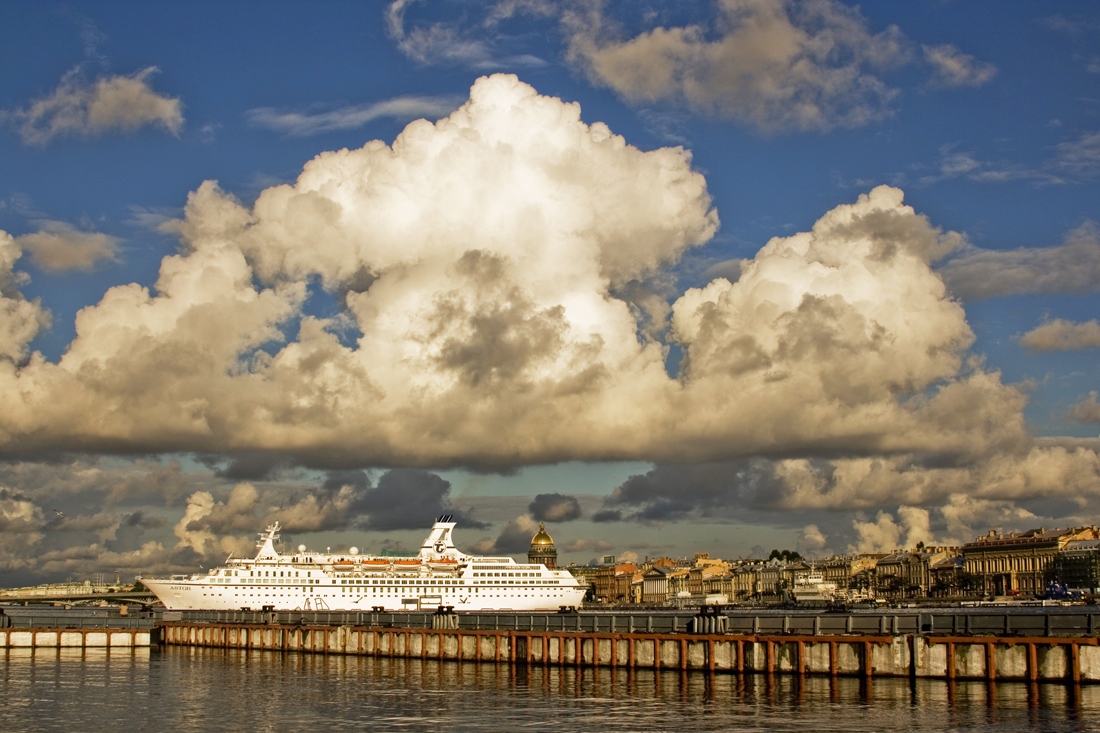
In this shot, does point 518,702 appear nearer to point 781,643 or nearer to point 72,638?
point 781,643

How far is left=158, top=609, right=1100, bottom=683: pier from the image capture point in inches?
2307

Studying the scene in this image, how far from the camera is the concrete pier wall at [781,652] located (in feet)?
190

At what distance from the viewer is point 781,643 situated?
65.3 m

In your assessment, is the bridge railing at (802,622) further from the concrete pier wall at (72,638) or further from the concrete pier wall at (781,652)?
the concrete pier wall at (72,638)

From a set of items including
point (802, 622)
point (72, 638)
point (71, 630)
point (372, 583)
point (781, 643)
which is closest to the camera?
point (781, 643)

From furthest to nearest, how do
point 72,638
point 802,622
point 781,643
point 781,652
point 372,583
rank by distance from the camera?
point 372,583 < point 72,638 < point 802,622 < point 781,652 < point 781,643

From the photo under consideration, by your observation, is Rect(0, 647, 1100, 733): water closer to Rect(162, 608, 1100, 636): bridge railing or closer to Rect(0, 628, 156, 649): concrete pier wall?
Rect(162, 608, 1100, 636): bridge railing

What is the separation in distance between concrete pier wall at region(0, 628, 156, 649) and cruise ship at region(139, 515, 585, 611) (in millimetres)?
54606

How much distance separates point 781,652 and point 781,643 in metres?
0.51

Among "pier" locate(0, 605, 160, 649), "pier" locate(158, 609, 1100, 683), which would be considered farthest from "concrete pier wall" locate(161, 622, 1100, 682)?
"pier" locate(0, 605, 160, 649)

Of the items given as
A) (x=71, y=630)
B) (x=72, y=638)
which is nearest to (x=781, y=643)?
(x=71, y=630)

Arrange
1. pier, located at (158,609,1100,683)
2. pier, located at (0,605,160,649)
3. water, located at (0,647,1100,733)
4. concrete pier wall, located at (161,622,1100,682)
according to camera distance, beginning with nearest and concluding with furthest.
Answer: water, located at (0,647,1100,733)
concrete pier wall, located at (161,622,1100,682)
pier, located at (158,609,1100,683)
pier, located at (0,605,160,649)

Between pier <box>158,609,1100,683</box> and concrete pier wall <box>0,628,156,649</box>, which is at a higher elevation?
pier <box>158,609,1100,683</box>

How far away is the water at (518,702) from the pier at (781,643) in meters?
1.32
